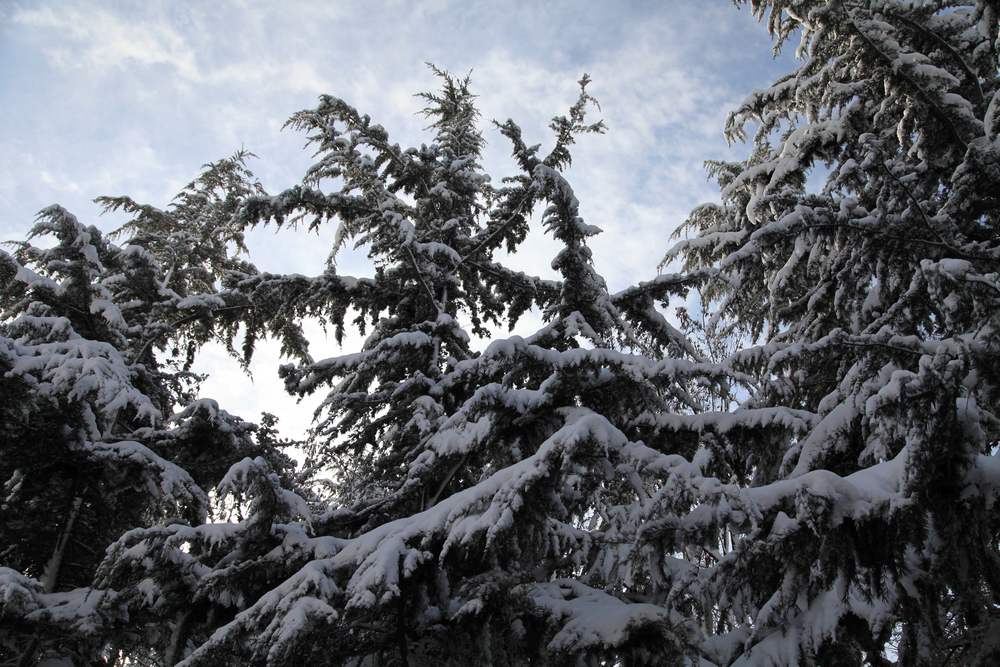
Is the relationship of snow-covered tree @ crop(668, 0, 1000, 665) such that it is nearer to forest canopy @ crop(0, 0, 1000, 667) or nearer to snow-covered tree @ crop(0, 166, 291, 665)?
forest canopy @ crop(0, 0, 1000, 667)

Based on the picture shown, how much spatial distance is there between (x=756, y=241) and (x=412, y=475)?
3.89 meters

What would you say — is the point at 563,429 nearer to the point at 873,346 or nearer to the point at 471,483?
the point at 873,346

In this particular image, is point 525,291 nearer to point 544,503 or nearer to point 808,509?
point 544,503

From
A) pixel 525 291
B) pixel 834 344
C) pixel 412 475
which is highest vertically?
pixel 525 291

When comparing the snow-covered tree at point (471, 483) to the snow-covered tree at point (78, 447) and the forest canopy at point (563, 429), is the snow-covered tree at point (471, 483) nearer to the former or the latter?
the forest canopy at point (563, 429)

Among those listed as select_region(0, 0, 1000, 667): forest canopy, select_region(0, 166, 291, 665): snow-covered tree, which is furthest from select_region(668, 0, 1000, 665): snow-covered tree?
select_region(0, 166, 291, 665): snow-covered tree

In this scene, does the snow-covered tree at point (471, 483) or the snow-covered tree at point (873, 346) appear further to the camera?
the snow-covered tree at point (471, 483)

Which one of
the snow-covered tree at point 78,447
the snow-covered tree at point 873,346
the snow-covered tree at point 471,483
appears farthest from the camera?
the snow-covered tree at point 78,447

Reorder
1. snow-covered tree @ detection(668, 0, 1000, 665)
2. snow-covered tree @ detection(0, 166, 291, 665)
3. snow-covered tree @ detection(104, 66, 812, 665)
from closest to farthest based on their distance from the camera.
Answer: snow-covered tree @ detection(668, 0, 1000, 665) → snow-covered tree @ detection(104, 66, 812, 665) → snow-covered tree @ detection(0, 166, 291, 665)

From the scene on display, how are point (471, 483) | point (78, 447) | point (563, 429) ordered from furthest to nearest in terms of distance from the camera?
point (471, 483)
point (78, 447)
point (563, 429)

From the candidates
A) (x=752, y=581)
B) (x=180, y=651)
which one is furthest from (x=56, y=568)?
(x=752, y=581)

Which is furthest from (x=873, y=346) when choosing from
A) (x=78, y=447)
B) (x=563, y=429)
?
(x=78, y=447)

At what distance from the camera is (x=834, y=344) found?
4660 mm

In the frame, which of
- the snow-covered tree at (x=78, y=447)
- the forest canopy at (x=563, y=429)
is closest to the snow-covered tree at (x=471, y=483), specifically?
the forest canopy at (x=563, y=429)
